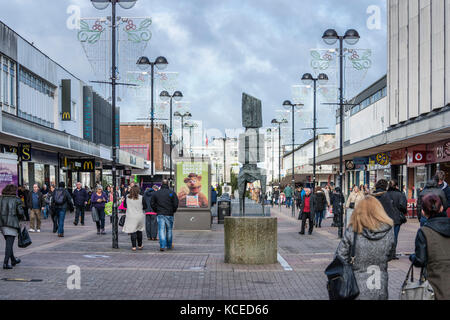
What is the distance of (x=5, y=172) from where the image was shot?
26438 mm

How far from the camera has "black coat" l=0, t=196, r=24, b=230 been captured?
1070cm

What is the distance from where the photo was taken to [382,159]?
3541 cm

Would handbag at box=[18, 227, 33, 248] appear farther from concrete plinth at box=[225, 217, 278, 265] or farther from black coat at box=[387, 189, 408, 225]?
black coat at box=[387, 189, 408, 225]

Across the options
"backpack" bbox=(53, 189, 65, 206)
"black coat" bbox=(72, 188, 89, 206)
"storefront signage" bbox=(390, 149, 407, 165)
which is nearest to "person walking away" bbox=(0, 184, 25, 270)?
"backpack" bbox=(53, 189, 65, 206)

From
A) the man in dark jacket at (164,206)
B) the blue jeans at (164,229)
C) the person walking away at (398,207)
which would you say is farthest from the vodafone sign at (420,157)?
the man in dark jacket at (164,206)

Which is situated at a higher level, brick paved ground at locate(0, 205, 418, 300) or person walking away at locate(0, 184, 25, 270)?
person walking away at locate(0, 184, 25, 270)

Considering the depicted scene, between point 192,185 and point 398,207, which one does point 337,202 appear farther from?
point 398,207

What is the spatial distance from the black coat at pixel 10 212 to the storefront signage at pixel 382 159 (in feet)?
89.8

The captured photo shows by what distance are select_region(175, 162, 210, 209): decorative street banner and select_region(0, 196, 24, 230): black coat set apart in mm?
10389

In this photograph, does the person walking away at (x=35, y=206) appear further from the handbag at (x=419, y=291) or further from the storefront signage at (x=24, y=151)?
the handbag at (x=419, y=291)

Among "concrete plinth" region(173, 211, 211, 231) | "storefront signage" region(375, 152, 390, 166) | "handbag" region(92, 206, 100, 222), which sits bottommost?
"concrete plinth" region(173, 211, 211, 231)

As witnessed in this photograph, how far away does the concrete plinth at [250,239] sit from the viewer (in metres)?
11.5

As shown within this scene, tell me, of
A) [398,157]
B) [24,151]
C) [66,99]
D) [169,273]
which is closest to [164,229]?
[169,273]

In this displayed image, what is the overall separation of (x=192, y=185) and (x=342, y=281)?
1618 centimetres
